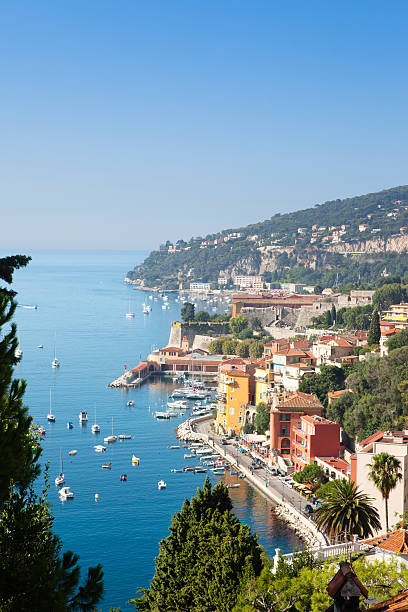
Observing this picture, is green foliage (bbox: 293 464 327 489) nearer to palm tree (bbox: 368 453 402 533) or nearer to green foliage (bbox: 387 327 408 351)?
palm tree (bbox: 368 453 402 533)

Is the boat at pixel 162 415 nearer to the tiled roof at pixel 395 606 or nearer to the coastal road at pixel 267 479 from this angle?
the coastal road at pixel 267 479

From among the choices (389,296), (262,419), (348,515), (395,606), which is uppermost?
(389,296)

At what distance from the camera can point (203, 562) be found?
32.8 feet

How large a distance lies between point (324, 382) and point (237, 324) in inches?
1137

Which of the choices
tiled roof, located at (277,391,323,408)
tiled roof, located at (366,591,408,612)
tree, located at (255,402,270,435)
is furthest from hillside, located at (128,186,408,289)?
tiled roof, located at (366,591,408,612)

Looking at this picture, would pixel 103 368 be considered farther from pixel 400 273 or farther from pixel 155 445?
pixel 400 273

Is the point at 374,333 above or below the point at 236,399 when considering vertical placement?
above

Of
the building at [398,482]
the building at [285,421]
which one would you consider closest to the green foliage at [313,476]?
the building at [285,421]

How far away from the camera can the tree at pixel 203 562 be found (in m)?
9.48

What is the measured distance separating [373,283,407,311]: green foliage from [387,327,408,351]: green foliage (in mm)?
20720

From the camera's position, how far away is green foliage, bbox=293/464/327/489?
2116 centimetres

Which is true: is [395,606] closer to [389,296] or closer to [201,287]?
[389,296]

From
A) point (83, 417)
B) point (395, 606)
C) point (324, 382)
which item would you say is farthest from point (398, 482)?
point (83, 417)

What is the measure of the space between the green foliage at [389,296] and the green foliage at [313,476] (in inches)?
1094
